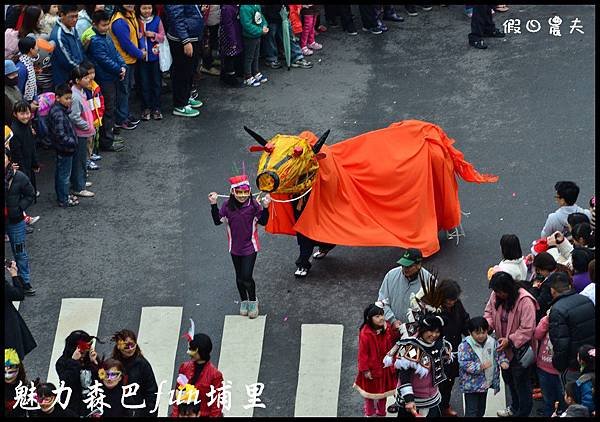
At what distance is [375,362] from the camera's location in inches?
489

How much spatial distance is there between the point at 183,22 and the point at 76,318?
184 inches

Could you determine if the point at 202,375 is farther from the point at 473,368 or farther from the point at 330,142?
the point at 330,142

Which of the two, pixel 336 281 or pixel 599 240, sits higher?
pixel 599 240

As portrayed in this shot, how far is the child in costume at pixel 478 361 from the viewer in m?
12.0

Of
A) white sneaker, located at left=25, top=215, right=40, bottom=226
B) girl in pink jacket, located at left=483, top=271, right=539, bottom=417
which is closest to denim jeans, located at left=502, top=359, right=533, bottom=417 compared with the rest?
girl in pink jacket, located at left=483, top=271, right=539, bottom=417

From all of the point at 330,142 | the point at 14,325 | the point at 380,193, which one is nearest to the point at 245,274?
the point at 380,193

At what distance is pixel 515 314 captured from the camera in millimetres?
12266

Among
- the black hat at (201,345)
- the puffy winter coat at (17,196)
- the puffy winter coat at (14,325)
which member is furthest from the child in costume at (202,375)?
the puffy winter coat at (17,196)

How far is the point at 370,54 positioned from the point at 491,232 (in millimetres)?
4388

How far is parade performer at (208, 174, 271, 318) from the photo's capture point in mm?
13797

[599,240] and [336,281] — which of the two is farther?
[336,281]

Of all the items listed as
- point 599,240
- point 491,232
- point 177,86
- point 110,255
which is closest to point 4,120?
point 110,255

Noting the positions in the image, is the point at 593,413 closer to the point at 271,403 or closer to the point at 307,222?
the point at 271,403

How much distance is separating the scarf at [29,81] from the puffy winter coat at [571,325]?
667 centimetres
